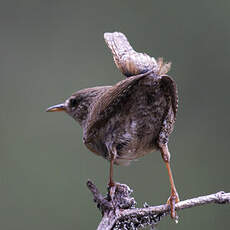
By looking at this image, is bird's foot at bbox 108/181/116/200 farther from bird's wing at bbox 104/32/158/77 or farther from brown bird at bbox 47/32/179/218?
bird's wing at bbox 104/32/158/77

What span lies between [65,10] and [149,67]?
458cm

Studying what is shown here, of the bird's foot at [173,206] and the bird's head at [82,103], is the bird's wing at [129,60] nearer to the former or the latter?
the bird's head at [82,103]

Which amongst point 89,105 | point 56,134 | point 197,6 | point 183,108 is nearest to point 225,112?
point 183,108

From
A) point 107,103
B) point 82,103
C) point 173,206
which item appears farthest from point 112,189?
point 82,103

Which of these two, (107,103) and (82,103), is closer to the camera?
(107,103)

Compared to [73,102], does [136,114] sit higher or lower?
lower

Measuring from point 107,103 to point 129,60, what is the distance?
0.36 m

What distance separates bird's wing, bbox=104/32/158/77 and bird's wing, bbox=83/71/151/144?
0.17m

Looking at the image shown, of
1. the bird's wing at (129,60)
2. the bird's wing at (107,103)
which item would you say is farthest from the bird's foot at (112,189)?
the bird's wing at (129,60)

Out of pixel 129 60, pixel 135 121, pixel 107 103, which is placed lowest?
pixel 135 121

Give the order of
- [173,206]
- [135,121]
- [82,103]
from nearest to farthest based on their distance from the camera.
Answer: [173,206]
[135,121]
[82,103]

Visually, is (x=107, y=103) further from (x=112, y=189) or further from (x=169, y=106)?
(x=112, y=189)

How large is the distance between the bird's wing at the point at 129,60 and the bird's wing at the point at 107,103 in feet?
0.56

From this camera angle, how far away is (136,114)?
329 cm
